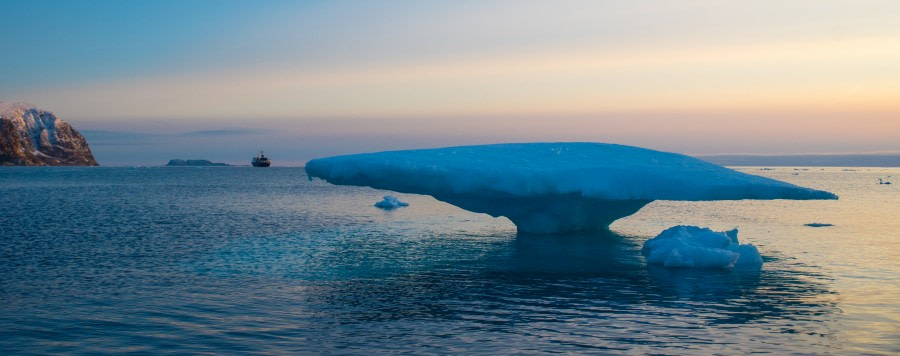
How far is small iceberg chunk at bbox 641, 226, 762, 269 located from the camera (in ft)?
68.7

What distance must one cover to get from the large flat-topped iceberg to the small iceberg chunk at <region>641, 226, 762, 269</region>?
1229 millimetres

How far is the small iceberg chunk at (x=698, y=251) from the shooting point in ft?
68.7

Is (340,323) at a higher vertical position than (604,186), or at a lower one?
lower

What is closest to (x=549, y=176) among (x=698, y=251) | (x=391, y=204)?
(x=698, y=251)

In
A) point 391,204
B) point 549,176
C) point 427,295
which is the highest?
point 549,176

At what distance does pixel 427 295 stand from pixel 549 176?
9102mm

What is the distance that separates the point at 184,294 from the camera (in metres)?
16.5

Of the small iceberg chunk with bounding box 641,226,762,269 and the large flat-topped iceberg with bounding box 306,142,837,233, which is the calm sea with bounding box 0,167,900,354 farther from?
the large flat-topped iceberg with bounding box 306,142,837,233

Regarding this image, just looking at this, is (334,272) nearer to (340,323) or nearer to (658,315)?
(340,323)

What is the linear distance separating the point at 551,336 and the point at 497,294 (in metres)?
4.00

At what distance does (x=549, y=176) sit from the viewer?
24469mm

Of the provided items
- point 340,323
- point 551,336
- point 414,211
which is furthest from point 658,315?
point 414,211

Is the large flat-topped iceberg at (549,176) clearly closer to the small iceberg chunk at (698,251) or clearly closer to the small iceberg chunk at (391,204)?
the small iceberg chunk at (698,251)

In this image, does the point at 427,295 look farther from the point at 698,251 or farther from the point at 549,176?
the point at 549,176
